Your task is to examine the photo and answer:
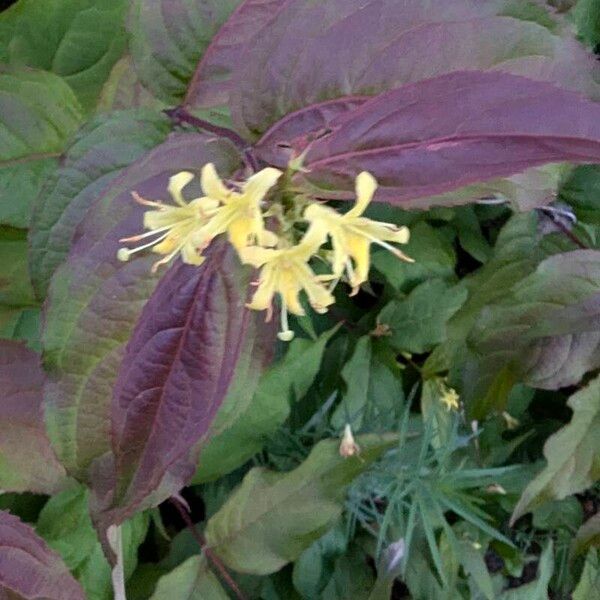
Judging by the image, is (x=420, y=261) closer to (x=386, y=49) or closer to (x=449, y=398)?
(x=449, y=398)

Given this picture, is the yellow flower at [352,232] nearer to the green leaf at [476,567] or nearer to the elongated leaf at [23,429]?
the elongated leaf at [23,429]

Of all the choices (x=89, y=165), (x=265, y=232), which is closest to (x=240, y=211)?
(x=265, y=232)

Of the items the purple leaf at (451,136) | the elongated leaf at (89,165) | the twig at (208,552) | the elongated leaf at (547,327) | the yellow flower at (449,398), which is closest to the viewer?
the purple leaf at (451,136)

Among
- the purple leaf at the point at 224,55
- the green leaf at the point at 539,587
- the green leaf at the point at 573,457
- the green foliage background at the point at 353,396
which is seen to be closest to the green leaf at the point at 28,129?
the green foliage background at the point at 353,396

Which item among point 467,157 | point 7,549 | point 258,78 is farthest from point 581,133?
point 7,549

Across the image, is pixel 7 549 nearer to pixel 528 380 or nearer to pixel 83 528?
pixel 83 528
